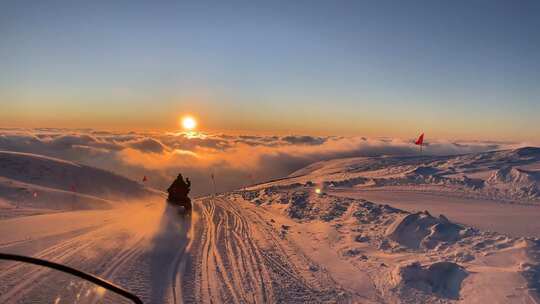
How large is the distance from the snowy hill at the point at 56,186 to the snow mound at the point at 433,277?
24534 millimetres

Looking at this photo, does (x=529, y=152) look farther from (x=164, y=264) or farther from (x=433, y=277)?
(x=164, y=264)

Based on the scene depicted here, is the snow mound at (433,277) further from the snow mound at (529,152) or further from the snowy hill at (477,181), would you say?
the snow mound at (529,152)

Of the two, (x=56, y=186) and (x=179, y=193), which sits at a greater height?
(x=179, y=193)

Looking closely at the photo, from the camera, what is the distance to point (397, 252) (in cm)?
1587

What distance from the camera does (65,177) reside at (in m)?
44.8

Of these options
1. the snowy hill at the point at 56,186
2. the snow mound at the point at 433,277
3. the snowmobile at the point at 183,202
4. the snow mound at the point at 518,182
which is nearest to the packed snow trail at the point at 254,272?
the snow mound at the point at 433,277

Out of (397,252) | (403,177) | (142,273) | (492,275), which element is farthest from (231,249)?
(403,177)

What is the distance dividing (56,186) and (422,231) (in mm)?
39548

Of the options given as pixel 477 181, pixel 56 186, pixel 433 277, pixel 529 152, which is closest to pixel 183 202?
pixel 433 277

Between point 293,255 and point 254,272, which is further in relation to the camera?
point 293,255

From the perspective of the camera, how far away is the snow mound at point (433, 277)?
11484 millimetres

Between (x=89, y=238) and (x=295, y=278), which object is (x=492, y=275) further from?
(x=89, y=238)

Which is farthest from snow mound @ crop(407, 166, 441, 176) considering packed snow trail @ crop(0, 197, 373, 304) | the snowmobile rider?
packed snow trail @ crop(0, 197, 373, 304)

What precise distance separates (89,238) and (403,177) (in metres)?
39.8
